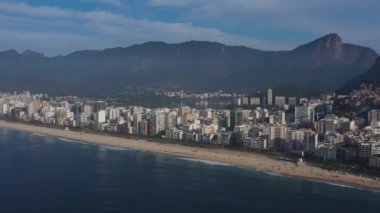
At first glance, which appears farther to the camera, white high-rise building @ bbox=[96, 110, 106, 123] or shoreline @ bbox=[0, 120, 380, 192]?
white high-rise building @ bbox=[96, 110, 106, 123]

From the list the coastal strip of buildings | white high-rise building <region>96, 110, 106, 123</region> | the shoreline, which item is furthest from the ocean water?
white high-rise building <region>96, 110, 106, 123</region>

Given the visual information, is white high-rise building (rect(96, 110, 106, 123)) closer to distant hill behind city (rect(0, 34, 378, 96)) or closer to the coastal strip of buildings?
the coastal strip of buildings

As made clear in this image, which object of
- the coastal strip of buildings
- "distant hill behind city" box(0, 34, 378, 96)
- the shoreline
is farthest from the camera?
A: "distant hill behind city" box(0, 34, 378, 96)

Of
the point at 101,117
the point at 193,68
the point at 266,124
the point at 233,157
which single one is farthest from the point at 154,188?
the point at 193,68

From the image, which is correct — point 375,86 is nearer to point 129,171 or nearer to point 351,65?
point 129,171

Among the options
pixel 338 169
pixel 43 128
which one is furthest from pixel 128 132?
pixel 338 169

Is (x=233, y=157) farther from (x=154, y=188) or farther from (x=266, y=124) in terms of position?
(x=154, y=188)
